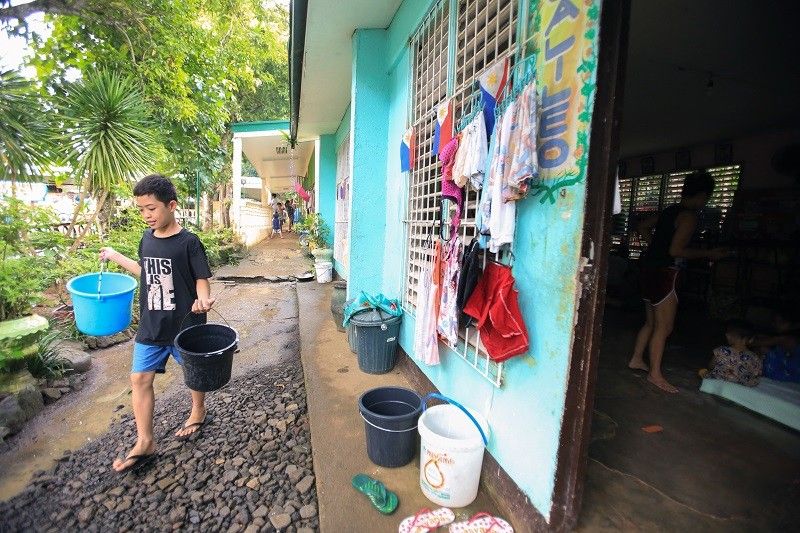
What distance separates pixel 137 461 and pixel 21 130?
4593 mm

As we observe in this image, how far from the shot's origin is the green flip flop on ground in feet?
7.06

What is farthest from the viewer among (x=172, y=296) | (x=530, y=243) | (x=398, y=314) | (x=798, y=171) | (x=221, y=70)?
(x=221, y=70)

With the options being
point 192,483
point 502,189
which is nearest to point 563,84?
point 502,189

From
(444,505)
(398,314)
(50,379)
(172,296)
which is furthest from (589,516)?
(50,379)

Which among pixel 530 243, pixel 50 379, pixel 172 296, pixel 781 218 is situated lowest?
pixel 50 379

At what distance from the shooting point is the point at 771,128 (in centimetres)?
594

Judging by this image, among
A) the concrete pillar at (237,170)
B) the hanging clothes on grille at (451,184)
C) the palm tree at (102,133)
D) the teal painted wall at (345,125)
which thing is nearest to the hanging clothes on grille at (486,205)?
the hanging clothes on grille at (451,184)

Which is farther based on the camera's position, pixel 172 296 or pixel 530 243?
pixel 172 296

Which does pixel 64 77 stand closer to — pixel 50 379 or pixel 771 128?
pixel 50 379

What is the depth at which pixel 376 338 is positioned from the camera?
387 centimetres

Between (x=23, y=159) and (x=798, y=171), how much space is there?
10.8m

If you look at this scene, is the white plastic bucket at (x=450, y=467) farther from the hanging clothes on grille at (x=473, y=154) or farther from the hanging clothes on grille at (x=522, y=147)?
the hanging clothes on grille at (x=473, y=154)

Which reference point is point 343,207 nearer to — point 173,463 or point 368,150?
point 368,150

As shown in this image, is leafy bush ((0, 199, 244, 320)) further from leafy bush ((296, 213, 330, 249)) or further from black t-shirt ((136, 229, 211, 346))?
leafy bush ((296, 213, 330, 249))
